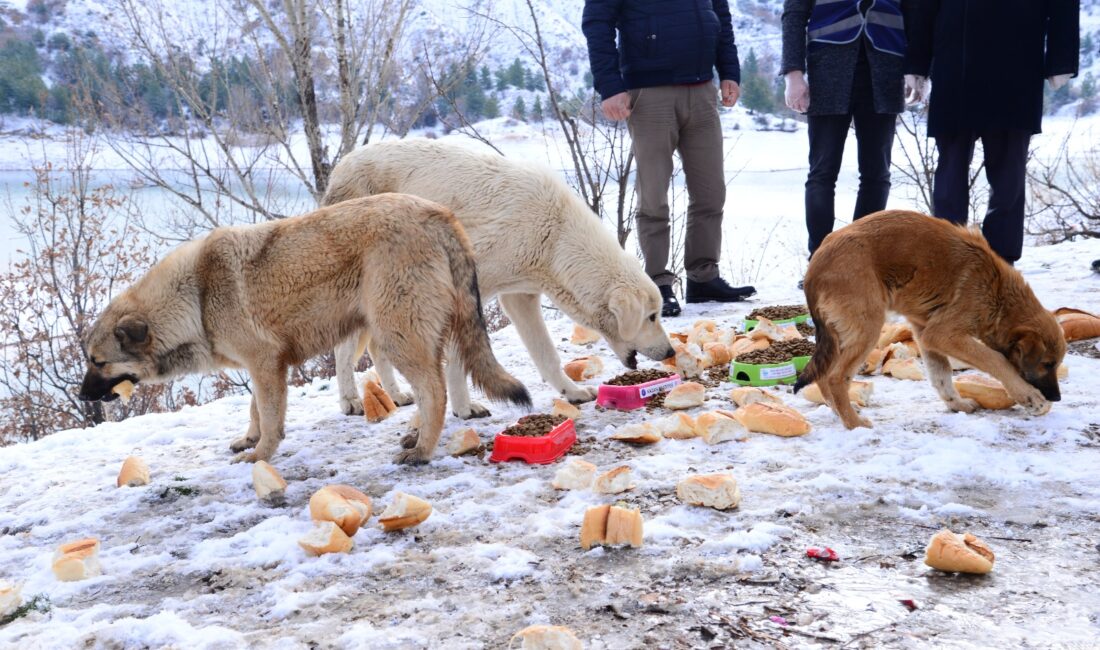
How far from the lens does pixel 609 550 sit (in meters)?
2.66

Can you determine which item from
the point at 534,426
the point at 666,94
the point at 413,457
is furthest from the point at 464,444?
the point at 666,94

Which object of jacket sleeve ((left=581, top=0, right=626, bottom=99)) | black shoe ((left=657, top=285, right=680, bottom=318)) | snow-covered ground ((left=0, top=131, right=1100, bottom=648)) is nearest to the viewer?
snow-covered ground ((left=0, top=131, right=1100, bottom=648))

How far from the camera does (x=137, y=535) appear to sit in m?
3.17

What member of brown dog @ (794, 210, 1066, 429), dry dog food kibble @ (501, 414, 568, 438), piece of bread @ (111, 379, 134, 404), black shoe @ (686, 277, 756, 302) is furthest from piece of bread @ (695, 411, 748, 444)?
black shoe @ (686, 277, 756, 302)

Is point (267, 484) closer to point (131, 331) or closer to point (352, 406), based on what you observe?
point (131, 331)

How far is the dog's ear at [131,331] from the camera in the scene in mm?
3912

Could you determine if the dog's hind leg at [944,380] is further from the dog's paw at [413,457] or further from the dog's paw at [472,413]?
the dog's paw at [413,457]

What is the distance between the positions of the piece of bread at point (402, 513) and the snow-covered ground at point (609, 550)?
54mm

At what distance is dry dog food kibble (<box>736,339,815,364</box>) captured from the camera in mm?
4777

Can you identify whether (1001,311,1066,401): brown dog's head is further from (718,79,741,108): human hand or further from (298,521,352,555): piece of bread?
(718,79,741,108): human hand

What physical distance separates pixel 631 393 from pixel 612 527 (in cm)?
188

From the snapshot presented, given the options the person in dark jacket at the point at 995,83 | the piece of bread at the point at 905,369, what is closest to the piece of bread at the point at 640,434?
the piece of bread at the point at 905,369

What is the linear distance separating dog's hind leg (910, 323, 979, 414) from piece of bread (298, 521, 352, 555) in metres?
2.98

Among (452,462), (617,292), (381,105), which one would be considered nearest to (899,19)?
(617,292)
